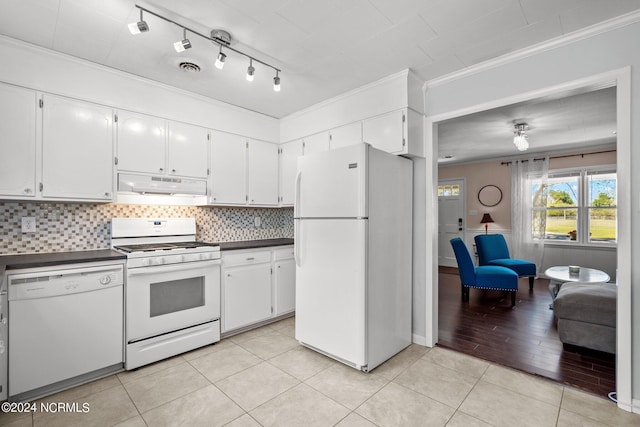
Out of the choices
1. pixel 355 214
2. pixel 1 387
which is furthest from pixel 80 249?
pixel 355 214

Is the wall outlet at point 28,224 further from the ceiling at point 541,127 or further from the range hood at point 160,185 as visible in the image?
the ceiling at point 541,127

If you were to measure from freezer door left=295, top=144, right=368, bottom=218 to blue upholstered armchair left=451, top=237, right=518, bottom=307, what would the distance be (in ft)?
8.70

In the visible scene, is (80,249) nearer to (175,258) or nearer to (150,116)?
(175,258)

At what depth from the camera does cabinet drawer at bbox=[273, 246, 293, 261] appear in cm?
362

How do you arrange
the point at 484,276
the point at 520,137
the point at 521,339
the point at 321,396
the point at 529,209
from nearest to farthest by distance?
the point at 321,396, the point at 521,339, the point at 520,137, the point at 484,276, the point at 529,209

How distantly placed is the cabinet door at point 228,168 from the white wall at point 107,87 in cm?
13

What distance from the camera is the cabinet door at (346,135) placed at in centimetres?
320

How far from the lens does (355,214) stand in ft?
8.15

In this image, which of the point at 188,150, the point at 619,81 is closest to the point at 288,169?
the point at 188,150

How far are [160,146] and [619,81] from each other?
12.2 ft

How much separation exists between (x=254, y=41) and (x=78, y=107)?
1.59 metres

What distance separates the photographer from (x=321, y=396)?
2.18 metres

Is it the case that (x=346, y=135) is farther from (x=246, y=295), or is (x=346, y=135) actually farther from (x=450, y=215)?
(x=450, y=215)

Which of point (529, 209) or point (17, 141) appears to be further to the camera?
point (529, 209)
